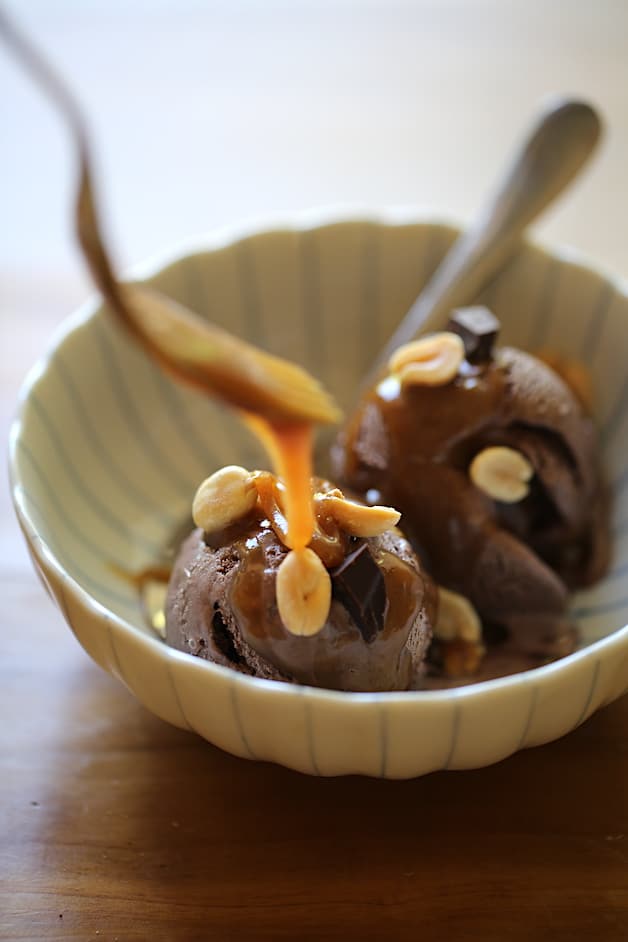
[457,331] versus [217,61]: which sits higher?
[217,61]

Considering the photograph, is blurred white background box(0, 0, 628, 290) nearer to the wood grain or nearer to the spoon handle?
the spoon handle

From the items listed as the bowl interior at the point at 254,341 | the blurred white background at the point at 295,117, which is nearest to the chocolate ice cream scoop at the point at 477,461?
the bowl interior at the point at 254,341

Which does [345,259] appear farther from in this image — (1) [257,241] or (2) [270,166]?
(2) [270,166]

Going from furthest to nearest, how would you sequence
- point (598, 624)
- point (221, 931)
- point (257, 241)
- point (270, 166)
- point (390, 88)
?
point (390, 88) → point (270, 166) → point (257, 241) → point (598, 624) → point (221, 931)

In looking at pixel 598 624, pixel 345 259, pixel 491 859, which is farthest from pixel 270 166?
pixel 491 859

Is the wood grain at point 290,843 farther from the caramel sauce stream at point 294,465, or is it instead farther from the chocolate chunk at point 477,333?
the chocolate chunk at point 477,333

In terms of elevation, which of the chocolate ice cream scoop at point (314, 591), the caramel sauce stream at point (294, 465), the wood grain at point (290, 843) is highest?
the caramel sauce stream at point (294, 465)

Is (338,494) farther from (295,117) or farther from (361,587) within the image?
(295,117)

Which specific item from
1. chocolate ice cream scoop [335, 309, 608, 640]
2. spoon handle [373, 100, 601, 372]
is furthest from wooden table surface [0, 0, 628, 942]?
spoon handle [373, 100, 601, 372]

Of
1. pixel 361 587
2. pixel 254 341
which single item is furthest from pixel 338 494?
pixel 254 341
